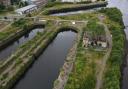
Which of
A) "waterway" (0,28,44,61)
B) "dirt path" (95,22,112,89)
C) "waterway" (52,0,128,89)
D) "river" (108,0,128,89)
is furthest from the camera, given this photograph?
"waterway" (0,28,44,61)

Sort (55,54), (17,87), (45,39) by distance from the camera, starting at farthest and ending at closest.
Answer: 1. (45,39)
2. (55,54)
3. (17,87)

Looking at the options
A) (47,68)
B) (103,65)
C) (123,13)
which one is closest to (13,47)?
(47,68)

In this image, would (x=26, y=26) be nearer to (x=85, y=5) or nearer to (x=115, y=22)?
(x=115, y=22)

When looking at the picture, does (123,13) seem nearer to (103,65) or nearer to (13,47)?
(13,47)

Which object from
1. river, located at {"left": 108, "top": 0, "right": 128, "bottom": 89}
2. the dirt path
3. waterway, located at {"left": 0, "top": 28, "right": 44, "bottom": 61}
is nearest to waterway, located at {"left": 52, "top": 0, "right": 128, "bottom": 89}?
river, located at {"left": 108, "top": 0, "right": 128, "bottom": 89}

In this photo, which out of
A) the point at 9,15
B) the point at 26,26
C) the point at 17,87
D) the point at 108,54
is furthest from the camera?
the point at 9,15

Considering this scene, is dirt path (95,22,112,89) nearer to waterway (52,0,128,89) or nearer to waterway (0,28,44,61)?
waterway (52,0,128,89)

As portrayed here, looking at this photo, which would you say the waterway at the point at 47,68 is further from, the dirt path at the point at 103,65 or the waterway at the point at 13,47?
the dirt path at the point at 103,65

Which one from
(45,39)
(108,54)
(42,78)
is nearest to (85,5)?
(45,39)

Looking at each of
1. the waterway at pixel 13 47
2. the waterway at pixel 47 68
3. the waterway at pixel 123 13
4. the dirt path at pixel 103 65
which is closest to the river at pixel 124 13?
the waterway at pixel 123 13
